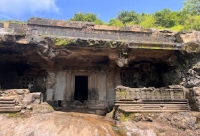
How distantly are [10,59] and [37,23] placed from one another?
7.60ft

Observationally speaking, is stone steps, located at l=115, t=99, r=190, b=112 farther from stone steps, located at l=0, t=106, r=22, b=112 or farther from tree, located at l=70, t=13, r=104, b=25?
tree, located at l=70, t=13, r=104, b=25

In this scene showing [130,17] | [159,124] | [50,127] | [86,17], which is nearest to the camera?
[50,127]

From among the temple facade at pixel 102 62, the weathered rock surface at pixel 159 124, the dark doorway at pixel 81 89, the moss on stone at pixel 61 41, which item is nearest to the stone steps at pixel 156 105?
the temple facade at pixel 102 62

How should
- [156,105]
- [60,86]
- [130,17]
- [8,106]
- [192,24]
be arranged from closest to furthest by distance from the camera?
[8,106], [156,105], [60,86], [192,24], [130,17]

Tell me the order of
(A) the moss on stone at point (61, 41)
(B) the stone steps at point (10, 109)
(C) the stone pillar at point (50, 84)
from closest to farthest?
(B) the stone steps at point (10, 109) < (A) the moss on stone at point (61, 41) < (C) the stone pillar at point (50, 84)

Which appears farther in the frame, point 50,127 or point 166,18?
point 166,18

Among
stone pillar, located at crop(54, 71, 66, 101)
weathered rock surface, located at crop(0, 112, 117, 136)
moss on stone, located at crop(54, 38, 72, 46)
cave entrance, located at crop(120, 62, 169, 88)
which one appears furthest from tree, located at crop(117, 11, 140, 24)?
weathered rock surface, located at crop(0, 112, 117, 136)

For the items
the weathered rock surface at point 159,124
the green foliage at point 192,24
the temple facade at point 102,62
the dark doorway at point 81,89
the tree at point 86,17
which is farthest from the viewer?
the tree at point 86,17

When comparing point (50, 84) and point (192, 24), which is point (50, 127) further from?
point (192, 24)

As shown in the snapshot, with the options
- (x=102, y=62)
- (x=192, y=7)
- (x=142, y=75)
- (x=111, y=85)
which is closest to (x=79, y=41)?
(x=102, y=62)

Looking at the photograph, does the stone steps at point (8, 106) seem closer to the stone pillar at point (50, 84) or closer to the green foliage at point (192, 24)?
the stone pillar at point (50, 84)

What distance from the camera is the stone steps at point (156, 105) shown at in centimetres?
793

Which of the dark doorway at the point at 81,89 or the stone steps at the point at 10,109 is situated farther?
the dark doorway at the point at 81,89

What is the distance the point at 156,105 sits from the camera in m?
8.15
